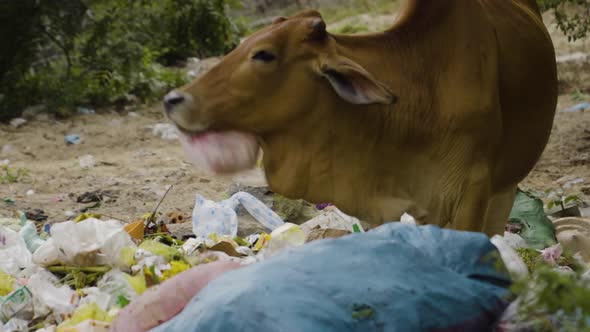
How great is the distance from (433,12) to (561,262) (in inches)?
45.6

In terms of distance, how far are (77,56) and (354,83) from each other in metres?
6.42

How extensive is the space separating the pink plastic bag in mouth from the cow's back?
2.78 feet

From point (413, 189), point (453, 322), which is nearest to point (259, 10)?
point (413, 189)

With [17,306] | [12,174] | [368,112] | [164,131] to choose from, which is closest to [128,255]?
[17,306]

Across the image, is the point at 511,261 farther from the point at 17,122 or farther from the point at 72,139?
the point at 17,122

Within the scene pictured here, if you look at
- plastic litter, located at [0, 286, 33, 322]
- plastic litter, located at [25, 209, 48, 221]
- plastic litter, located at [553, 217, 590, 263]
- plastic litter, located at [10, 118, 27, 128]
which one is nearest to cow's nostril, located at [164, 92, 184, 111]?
plastic litter, located at [0, 286, 33, 322]

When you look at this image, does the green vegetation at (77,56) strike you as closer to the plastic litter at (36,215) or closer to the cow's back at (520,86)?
the plastic litter at (36,215)

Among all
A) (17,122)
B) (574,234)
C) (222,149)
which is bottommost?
(17,122)

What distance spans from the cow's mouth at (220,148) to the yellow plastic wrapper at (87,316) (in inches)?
22.4

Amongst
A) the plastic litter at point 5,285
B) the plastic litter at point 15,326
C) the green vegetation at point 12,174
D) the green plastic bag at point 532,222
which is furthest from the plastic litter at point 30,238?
the green vegetation at point 12,174

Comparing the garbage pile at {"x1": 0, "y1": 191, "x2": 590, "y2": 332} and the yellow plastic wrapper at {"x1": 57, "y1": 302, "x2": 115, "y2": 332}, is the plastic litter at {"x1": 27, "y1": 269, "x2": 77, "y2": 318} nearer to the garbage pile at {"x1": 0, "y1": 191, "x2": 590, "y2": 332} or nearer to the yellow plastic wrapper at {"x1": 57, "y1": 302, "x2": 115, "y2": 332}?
the garbage pile at {"x1": 0, "y1": 191, "x2": 590, "y2": 332}

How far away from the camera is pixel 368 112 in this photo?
3.17 meters

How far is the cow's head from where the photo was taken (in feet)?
9.84

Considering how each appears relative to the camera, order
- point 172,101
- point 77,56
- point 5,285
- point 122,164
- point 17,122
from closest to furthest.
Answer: point 172,101 < point 5,285 < point 122,164 < point 17,122 < point 77,56
